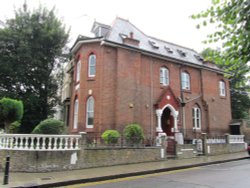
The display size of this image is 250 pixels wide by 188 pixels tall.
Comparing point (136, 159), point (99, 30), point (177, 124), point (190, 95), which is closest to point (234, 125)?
point (190, 95)

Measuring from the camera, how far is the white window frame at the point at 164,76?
21.8 m

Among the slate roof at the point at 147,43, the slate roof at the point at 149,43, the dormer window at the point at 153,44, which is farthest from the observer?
the dormer window at the point at 153,44

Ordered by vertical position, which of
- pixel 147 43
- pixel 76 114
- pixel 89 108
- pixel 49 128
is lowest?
pixel 49 128

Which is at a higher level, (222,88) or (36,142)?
(222,88)

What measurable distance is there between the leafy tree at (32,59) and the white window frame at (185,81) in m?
12.8

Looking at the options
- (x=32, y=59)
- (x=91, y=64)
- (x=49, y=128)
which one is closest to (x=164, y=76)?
(x=91, y=64)

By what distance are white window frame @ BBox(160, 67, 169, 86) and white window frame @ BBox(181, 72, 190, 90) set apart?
2.14 meters

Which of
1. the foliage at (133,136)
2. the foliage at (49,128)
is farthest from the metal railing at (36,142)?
the foliage at (133,136)

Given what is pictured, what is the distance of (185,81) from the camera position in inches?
934

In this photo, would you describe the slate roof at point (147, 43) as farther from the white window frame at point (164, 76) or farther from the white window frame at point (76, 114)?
the white window frame at point (76, 114)

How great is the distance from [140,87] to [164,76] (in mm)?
3581

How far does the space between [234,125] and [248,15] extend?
76.9 feet

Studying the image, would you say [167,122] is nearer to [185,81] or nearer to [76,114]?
[185,81]

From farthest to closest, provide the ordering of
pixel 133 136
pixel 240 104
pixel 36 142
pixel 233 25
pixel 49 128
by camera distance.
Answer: pixel 240 104 → pixel 133 136 → pixel 49 128 → pixel 36 142 → pixel 233 25
